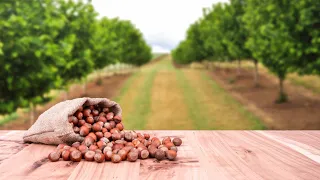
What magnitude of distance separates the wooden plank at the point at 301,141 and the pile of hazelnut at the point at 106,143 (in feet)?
3.33

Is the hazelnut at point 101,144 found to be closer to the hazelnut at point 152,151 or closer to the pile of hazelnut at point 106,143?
the pile of hazelnut at point 106,143

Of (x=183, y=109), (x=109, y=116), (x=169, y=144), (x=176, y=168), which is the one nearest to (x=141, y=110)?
(x=183, y=109)

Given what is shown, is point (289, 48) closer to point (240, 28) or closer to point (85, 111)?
point (85, 111)

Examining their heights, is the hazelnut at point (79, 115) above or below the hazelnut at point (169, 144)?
above

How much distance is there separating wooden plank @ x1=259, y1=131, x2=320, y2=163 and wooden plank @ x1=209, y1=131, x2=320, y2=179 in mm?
77

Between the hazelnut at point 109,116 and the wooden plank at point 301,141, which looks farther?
the hazelnut at point 109,116

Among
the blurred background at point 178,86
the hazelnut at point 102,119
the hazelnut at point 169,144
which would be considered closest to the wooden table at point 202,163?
the hazelnut at point 169,144

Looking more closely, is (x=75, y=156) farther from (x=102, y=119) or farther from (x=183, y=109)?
(x=183, y=109)

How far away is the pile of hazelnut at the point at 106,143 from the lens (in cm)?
312

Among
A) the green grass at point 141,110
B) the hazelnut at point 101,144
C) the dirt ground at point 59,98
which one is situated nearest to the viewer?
the hazelnut at point 101,144

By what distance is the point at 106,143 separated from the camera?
3.53m

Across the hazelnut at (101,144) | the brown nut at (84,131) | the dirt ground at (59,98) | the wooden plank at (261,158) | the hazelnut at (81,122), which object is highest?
the hazelnut at (81,122)

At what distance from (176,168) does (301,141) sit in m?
1.57

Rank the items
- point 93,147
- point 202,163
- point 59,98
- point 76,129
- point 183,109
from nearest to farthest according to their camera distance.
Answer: point 202,163 < point 93,147 < point 76,129 < point 183,109 < point 59,98
